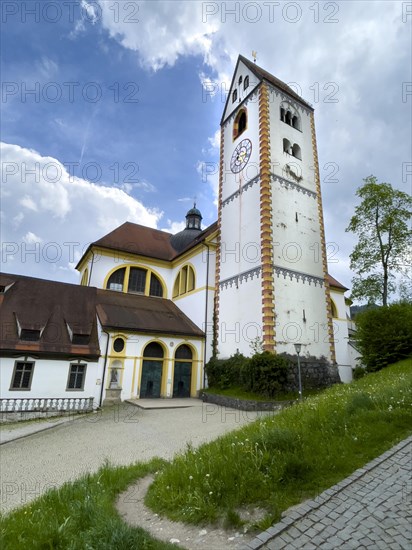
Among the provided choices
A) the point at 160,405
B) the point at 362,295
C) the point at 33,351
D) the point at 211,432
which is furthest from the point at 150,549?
the point at 362,295

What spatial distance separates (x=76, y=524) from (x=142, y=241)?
25.5 metres

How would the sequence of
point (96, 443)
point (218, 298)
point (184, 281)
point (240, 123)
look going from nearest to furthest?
point (96, 443)
point (218, 298)
point (240, 123)
point (184, 281)

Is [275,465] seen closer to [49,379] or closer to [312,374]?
[312,374]

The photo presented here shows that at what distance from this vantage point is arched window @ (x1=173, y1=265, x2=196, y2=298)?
2433cm

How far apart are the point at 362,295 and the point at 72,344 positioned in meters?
16.7

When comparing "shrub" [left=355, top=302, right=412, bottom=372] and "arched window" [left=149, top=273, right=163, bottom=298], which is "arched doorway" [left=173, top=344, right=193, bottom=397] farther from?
"shrub" [left=355, top=302, right=412, bottom=372]

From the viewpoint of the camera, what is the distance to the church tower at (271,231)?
17203 mm

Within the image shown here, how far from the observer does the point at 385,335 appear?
46.4ft

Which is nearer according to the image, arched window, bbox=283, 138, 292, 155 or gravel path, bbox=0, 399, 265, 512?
gravel path, bbox=0, 399, 265, 512

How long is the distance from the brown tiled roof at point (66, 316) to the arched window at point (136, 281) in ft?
5.65

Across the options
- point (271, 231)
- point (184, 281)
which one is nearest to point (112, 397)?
point (184, 281)

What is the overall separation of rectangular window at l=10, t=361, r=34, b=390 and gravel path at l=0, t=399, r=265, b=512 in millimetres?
3659

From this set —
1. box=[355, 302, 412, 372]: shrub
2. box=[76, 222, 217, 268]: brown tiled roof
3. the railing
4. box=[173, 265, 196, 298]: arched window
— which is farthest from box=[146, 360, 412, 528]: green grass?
box=[76, 222, 217, 268]: brown tiled roof

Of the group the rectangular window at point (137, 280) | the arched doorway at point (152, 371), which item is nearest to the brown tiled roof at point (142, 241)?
the rectangular window at point (137, 280)
